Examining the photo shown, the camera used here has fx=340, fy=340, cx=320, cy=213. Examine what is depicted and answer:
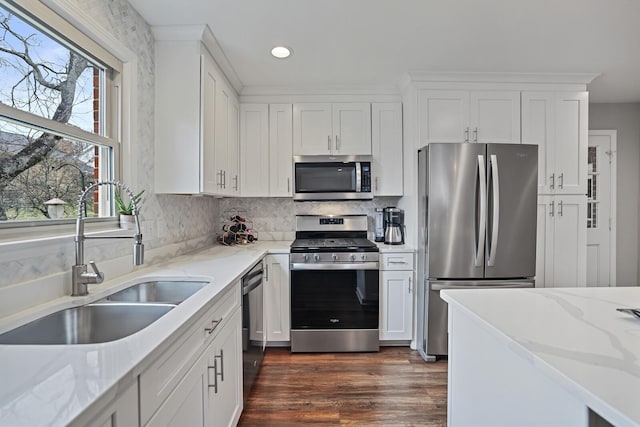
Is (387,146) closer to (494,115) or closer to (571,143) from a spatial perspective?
(494,115)

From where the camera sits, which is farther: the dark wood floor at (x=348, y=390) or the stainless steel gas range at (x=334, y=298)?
the stainless steel gas range at (x=334, y=298)

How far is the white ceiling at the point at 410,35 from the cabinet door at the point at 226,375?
1.79 meters

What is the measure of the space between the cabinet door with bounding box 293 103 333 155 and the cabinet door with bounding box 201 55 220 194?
981 mm

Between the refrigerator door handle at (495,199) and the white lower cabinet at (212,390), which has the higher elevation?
the refrigerator door handle at (495,199)

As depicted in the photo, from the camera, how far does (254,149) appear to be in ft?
11.1

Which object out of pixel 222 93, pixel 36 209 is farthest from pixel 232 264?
pixel 222 93

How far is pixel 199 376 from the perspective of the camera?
1.31 meters

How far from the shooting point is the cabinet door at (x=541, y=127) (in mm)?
3084

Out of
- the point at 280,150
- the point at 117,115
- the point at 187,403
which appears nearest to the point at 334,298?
the point at 280,150

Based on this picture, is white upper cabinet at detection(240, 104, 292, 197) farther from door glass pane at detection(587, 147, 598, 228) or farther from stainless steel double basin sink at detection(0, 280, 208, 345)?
door glass pane at detection(587, 147, 598, 228)

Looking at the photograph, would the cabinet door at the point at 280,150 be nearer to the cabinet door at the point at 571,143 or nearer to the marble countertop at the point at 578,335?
the marble countertop at the point at 578,335

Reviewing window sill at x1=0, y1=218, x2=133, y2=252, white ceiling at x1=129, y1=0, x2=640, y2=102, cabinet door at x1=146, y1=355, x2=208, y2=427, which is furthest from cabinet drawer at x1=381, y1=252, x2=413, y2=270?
window sill at x1=0, y1=218, x2=133, y2=252

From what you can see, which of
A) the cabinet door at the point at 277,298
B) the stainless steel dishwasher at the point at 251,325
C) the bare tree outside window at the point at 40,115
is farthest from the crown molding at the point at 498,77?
the bare tree outside window at the point at 40,115

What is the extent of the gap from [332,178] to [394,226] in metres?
0.76
